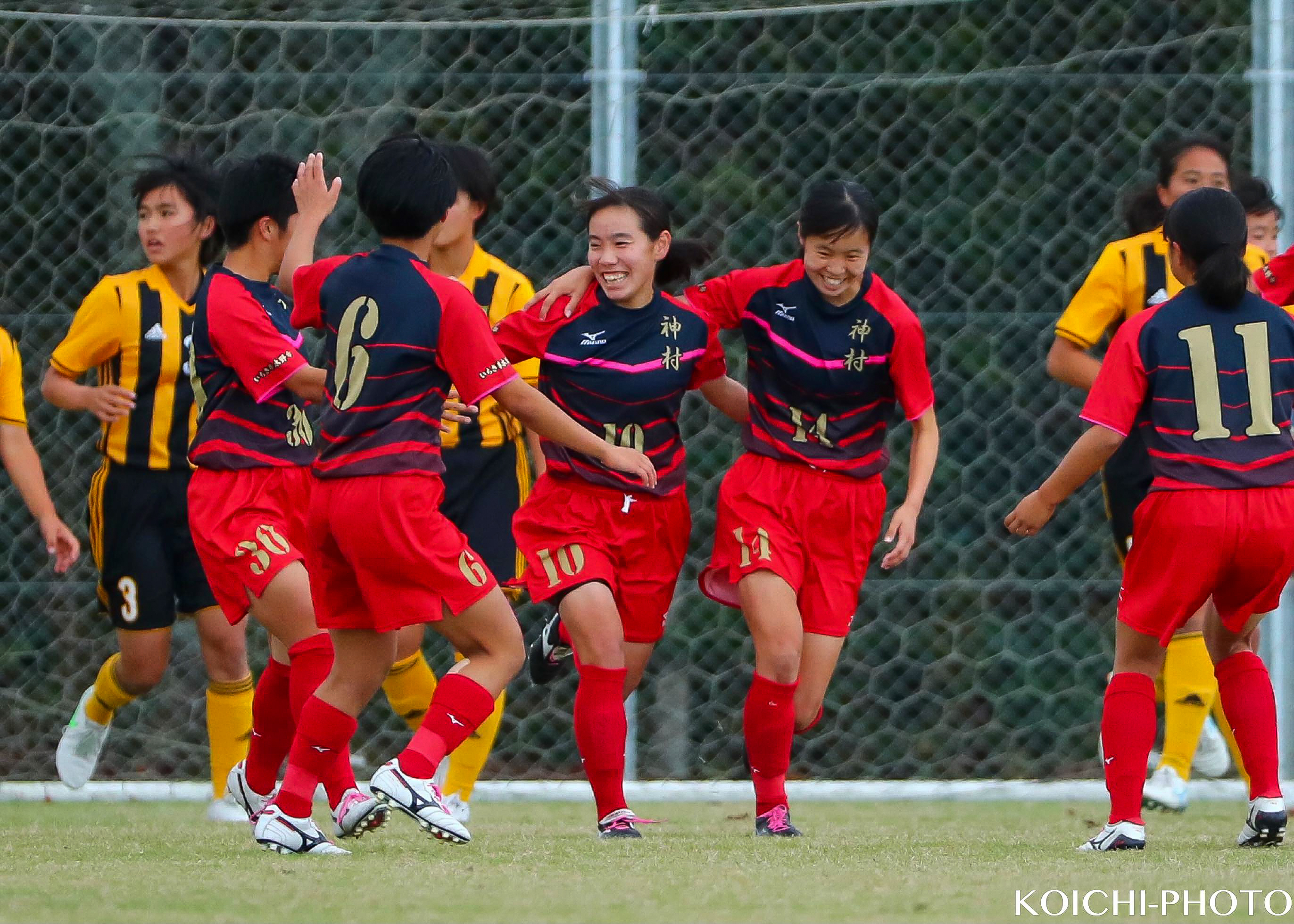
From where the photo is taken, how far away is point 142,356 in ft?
17.2

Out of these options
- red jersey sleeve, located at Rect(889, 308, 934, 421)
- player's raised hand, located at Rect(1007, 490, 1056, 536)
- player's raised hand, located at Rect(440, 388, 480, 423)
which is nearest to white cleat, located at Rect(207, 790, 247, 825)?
player's raised hand, located at Rect(440, 388, 480, 423)

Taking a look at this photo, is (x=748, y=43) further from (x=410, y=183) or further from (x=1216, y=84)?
(x=410, y=183)

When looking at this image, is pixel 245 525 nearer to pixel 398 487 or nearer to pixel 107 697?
pixel 398 487

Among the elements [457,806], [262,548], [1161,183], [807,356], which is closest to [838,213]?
[807,356]

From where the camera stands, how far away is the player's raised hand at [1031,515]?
3984 millimetres

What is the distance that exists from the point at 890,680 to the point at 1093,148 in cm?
209

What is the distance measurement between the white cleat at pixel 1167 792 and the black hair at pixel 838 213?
1828mm

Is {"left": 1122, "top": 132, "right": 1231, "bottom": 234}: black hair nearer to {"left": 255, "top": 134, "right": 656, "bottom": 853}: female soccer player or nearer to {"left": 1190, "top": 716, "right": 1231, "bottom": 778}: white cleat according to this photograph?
{"left": 1190, "top": 716, "right": 1231, "bottom": 778}: white cleat

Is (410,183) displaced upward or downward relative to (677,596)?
upward

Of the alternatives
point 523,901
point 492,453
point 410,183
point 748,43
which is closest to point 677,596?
point 492,453

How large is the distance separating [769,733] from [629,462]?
0.90 metres

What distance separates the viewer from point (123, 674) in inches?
211

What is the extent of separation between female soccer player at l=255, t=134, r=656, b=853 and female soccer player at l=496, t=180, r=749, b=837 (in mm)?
384

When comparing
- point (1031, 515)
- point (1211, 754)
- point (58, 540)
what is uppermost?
point (1031, 515)
